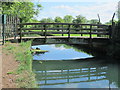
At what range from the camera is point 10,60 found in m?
5.89

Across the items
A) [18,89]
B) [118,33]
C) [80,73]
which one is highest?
[118,33]

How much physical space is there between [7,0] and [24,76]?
6845 millimetres

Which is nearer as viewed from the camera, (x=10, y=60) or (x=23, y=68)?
(x=23, y=68)

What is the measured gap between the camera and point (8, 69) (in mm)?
5047

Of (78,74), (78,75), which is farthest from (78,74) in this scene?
(78,75)

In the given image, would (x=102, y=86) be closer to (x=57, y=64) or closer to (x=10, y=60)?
(x=10, y=60)

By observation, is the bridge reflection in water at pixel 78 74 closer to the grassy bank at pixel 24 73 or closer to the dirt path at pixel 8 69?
the grassy bank at pixel 24 73

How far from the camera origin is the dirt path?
4008mm

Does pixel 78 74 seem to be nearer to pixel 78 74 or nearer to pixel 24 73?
pixel 78 74

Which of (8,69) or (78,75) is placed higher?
(8,69)

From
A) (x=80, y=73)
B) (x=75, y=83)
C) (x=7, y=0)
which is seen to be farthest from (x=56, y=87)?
(x=7, y=0)

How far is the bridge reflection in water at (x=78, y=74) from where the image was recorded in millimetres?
6230

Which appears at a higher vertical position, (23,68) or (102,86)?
(23,68)

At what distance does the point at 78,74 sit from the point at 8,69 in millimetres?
3561
